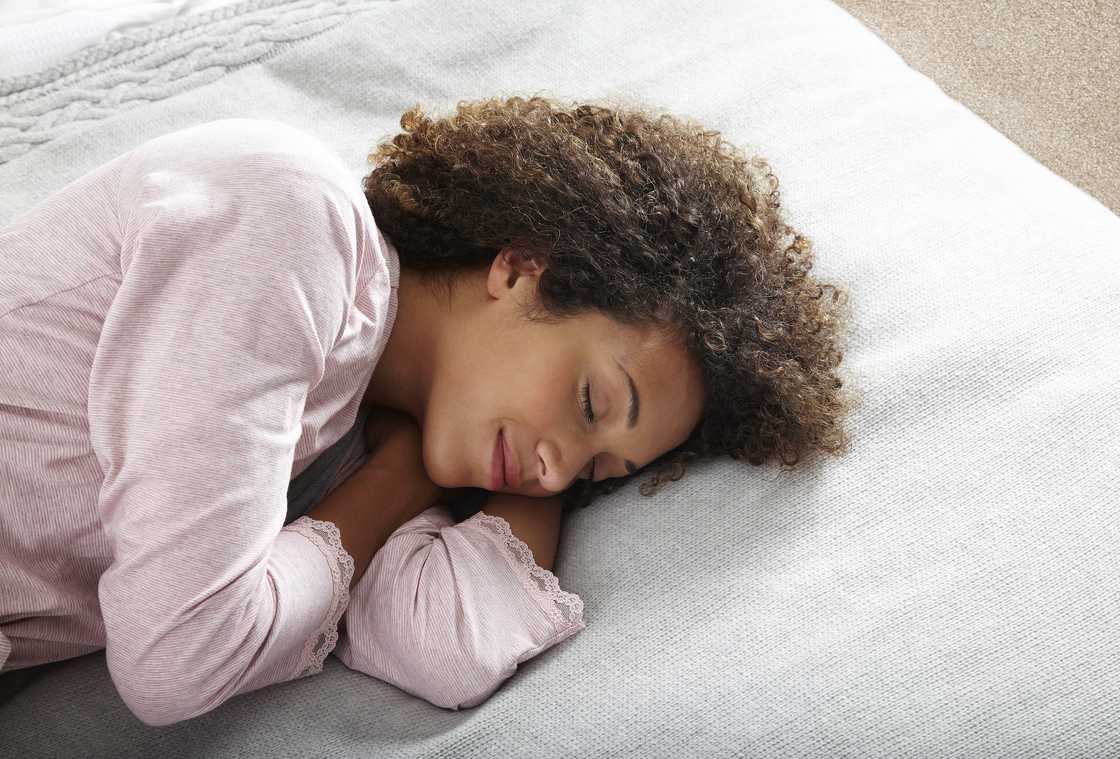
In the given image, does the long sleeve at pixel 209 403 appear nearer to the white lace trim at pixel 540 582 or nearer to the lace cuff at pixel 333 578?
the lace cuff at pixel 333 578

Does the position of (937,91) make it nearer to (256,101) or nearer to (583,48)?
(583,48)

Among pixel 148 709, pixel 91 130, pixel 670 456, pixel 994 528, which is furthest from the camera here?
pixel 91 130

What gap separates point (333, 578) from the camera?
3.66ft

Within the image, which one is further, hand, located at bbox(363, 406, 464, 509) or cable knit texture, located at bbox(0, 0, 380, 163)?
cable knit texture, located at bbox(0, 0, 380, 163)

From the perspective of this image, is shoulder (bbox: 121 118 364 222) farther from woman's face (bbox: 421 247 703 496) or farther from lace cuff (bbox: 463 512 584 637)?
lace cuff (bbox: 463 512 584 637)

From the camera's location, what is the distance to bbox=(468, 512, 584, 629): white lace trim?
1.10m

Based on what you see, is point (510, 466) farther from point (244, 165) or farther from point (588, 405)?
point (244, 165)

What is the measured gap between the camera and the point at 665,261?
45.5 inches

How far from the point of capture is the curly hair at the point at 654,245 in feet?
3.75

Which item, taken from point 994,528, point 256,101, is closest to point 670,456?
point 994,528

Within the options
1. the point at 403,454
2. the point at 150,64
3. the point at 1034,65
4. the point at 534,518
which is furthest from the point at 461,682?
the point at 1034,65

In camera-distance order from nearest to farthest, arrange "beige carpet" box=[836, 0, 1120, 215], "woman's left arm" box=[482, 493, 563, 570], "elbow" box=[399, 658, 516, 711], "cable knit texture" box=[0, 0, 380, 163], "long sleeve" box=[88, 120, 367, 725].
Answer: "long sleeve" box=[88, 120, 367, 725] → "elbow" box=[399, 658, 516, 711] → "woman's left arm" box=[482, 493, 563, 570] → "cable knit texture" box=[0, 0, 380, 163] → "beige carpet" box=[836, 0, 1120, 215]

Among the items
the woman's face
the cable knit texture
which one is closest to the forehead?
the woman's face

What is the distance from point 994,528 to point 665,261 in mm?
411
